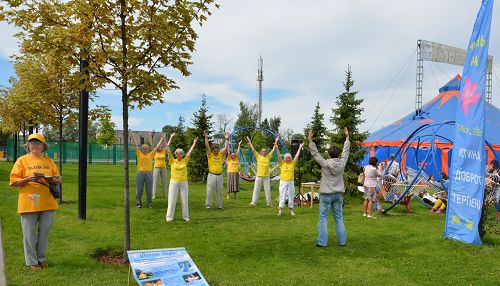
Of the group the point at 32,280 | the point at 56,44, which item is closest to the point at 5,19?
the point at 56,44

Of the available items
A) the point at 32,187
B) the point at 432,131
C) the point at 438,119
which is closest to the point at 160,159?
the point at 32,187

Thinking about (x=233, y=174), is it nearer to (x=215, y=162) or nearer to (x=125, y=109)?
(x=215, y=162)

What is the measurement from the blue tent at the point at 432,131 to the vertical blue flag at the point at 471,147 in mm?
10781

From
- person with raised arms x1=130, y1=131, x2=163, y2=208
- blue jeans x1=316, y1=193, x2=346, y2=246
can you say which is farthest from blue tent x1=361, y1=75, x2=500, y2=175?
blue jeans x1=316, y1=193, x2=346, y2=246

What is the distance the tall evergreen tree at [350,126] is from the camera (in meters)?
14.1

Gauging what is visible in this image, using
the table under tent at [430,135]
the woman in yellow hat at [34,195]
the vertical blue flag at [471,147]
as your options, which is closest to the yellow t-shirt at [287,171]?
the vertical blue flag at [471,147]

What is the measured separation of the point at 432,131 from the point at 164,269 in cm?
1669

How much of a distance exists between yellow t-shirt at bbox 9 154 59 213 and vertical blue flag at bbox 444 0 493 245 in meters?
6.76

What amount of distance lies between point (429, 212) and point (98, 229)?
9.02 m

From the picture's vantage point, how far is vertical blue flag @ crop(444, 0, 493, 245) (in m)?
7.19

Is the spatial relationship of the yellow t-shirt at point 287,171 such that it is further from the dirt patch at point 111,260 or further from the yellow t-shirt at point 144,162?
the dirt patch at point 111,260

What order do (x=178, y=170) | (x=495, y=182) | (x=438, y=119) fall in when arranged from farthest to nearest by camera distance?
(x=438, y=119) → (x=495, y=182) → (x=178, y=170)

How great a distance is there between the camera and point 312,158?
15.4 metres

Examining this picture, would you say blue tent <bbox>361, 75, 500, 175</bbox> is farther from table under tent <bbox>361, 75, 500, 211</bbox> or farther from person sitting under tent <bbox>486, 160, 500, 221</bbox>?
person sitting under tent <bbox>486, 160, 500, 221</bbox>
